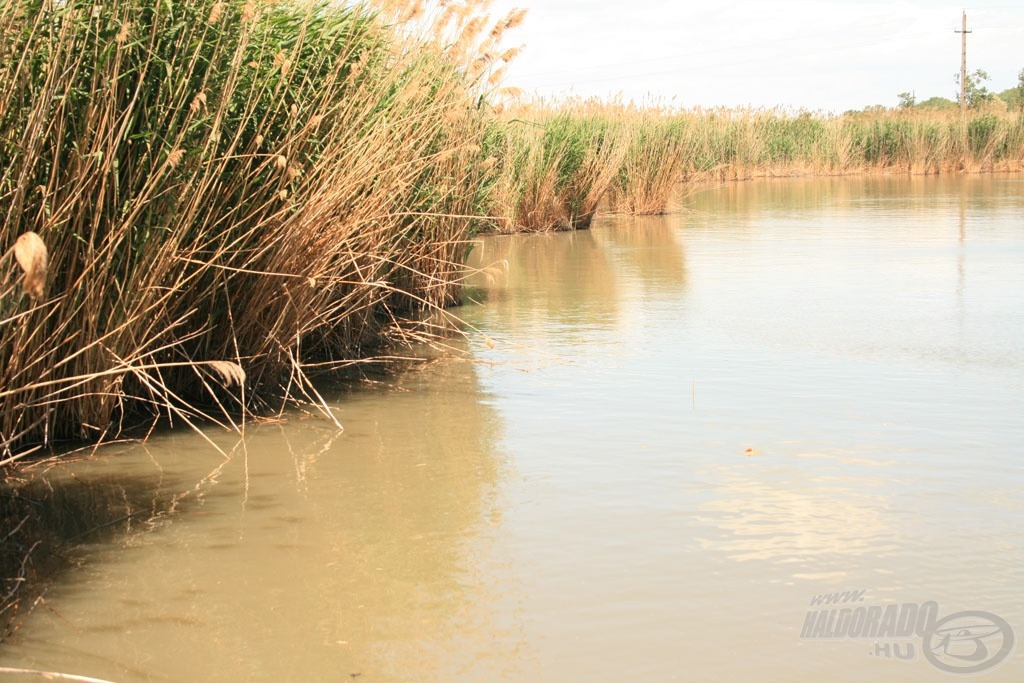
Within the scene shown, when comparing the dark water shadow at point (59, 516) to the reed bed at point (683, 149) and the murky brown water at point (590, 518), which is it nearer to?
the murky brown water at point (590, 518)

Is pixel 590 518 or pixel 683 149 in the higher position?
pixel 683 149

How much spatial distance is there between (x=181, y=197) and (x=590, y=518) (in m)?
2.25

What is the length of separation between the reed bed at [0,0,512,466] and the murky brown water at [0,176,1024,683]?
407 millimetres

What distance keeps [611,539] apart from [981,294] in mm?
6209

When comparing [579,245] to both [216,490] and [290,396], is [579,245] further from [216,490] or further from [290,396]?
[216,490]

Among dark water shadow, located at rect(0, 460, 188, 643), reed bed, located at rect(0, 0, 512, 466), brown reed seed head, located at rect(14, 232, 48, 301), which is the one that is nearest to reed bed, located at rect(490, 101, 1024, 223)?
reed bed, located at rect(0, 0, 512, 466)

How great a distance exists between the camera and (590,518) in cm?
386

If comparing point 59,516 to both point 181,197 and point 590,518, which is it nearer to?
point 181,197

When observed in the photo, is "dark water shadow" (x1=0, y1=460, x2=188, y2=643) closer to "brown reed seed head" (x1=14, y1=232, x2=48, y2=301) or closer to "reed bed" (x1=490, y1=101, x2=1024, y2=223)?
"brown reed seed head" (x1=14, y1=232, x2=48, y2=301)

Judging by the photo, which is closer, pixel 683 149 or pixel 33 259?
pixel 33 259

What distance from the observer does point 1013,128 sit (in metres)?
32.6

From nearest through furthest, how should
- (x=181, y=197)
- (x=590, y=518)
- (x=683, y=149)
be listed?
1. (x=590, y=518)
2. (x=181, y=197)
3. (x=683, y=149)

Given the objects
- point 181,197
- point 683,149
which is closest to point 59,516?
point 181,197

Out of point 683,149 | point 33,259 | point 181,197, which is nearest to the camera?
point 33,259
